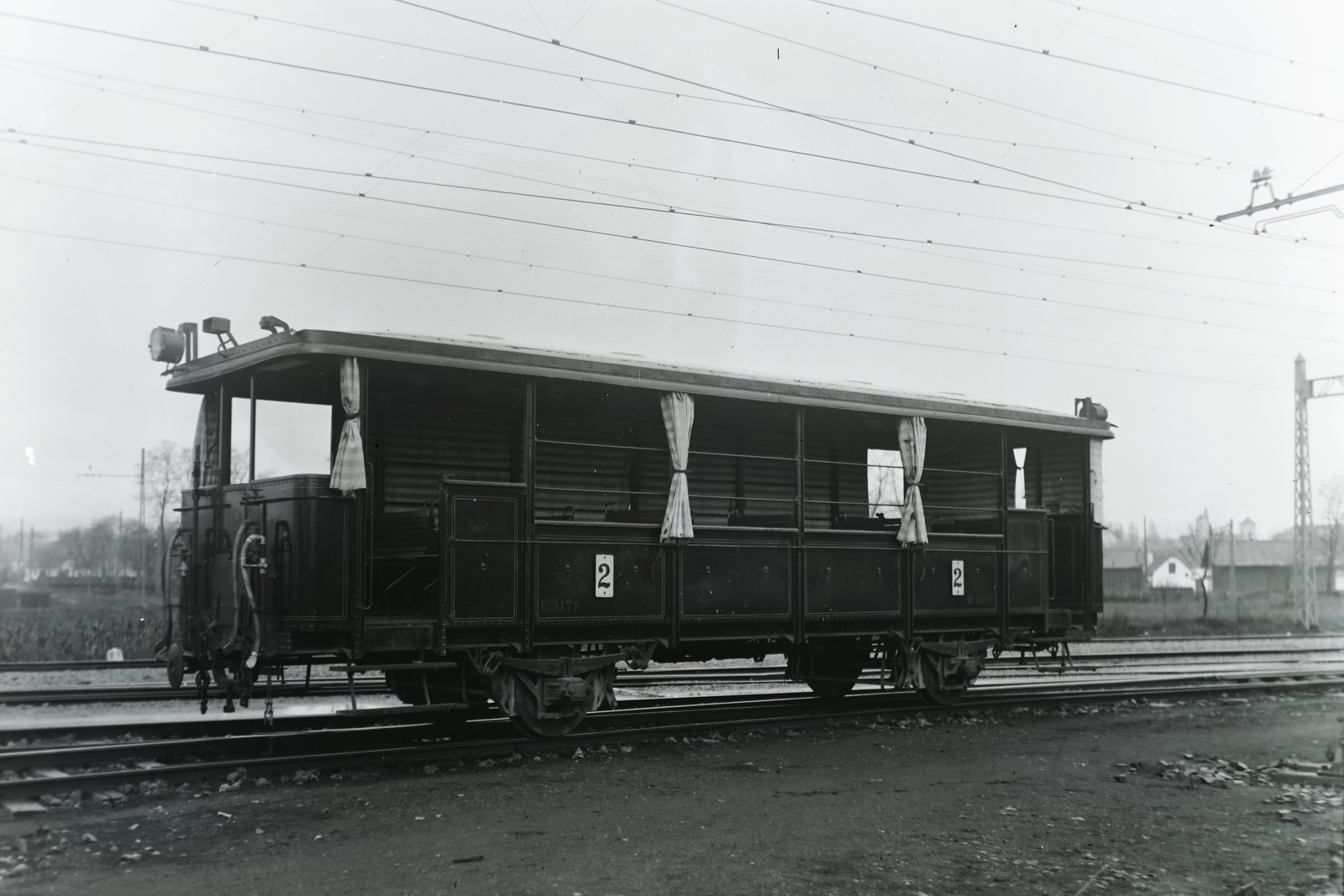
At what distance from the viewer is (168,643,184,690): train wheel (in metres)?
8.80

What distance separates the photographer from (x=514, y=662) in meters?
9.32

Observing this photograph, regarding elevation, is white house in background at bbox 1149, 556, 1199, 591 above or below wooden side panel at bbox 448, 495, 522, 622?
below

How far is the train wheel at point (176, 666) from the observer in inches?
347

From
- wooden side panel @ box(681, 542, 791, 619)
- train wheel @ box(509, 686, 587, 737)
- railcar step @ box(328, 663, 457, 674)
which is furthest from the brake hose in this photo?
wooden side panel @ box(681, 542, 791, 619)

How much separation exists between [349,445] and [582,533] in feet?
7.47

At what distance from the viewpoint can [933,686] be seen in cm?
1241

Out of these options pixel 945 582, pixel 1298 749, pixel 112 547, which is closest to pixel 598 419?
pixel 945 582

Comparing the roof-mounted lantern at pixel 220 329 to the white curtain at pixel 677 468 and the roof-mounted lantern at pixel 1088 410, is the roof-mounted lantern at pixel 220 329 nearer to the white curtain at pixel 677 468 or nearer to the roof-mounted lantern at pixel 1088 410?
the white curtain at pixel 677 468

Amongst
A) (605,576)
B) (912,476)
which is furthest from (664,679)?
(605,576)

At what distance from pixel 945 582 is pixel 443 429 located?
597 cm

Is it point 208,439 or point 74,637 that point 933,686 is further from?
point 74,637

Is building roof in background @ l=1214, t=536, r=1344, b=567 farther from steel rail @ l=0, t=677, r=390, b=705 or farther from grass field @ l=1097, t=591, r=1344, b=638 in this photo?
steel rail @ l=0, t=677, r=390, b=705

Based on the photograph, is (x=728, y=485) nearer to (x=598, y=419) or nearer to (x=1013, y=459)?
(x=598, y=419)

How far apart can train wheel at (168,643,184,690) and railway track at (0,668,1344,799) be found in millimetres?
471
